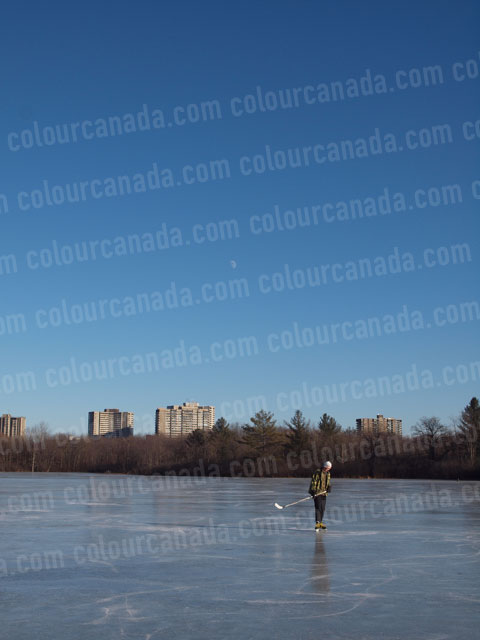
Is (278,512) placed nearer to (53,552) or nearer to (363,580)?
(53,552)

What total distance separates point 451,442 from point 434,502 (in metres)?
56.4

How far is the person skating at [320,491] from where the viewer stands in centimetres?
1623

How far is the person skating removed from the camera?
1623 cm

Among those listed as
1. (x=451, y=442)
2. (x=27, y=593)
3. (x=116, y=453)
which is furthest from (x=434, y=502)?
(x=116, y=453)

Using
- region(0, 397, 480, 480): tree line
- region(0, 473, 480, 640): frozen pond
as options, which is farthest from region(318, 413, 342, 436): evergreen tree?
region(0, 473, 480, 640): frozen pond

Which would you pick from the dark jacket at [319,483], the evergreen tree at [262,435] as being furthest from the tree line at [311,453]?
the dark jacket at [319,483]

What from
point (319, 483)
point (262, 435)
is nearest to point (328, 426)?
point (262, 435)

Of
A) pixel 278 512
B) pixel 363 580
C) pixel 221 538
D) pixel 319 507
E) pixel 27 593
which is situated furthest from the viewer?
pixel 278 512

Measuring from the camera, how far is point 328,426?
90875 millimetres

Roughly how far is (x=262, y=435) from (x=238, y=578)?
76.8m

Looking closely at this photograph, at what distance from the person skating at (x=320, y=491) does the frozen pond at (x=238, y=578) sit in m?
0.64

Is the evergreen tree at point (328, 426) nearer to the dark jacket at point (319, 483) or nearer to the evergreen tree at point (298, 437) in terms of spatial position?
the evergreen tree at point (298, 437)

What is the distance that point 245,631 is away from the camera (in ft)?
22.7

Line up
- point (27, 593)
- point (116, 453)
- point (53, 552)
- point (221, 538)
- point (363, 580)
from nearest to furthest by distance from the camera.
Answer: point (27, 593), point (363, 580), point (53, 552), point (221, 538), point (116, 453)
